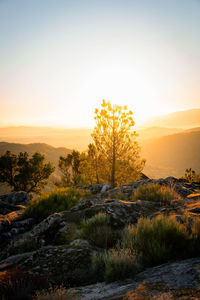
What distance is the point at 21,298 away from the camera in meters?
2.42

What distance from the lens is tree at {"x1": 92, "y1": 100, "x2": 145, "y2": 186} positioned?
52.1ft

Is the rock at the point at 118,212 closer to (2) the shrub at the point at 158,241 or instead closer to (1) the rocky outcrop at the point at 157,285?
(2) the shrub at the point at 158,241

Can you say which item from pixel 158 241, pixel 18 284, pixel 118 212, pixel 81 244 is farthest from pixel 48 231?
pixel 158 241

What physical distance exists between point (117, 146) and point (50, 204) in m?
10.5

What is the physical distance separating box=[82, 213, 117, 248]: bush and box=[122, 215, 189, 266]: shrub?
467 mm

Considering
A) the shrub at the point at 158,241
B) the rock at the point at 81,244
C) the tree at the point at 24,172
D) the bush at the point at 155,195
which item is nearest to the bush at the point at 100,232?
the rock at the point at 81,244

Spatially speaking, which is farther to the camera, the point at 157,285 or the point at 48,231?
the point at 48,231

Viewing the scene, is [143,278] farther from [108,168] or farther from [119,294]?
[108,168]

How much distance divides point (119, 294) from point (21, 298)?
1.42 m

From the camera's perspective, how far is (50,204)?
7.59 meters

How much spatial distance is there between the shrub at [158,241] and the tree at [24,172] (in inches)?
1089

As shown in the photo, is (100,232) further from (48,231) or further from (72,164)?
(72,164)

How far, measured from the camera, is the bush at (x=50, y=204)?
7055 millimetres

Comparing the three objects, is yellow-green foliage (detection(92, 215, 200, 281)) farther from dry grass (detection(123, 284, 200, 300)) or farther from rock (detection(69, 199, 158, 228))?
rock (detection(69, 199, 158, 228))
